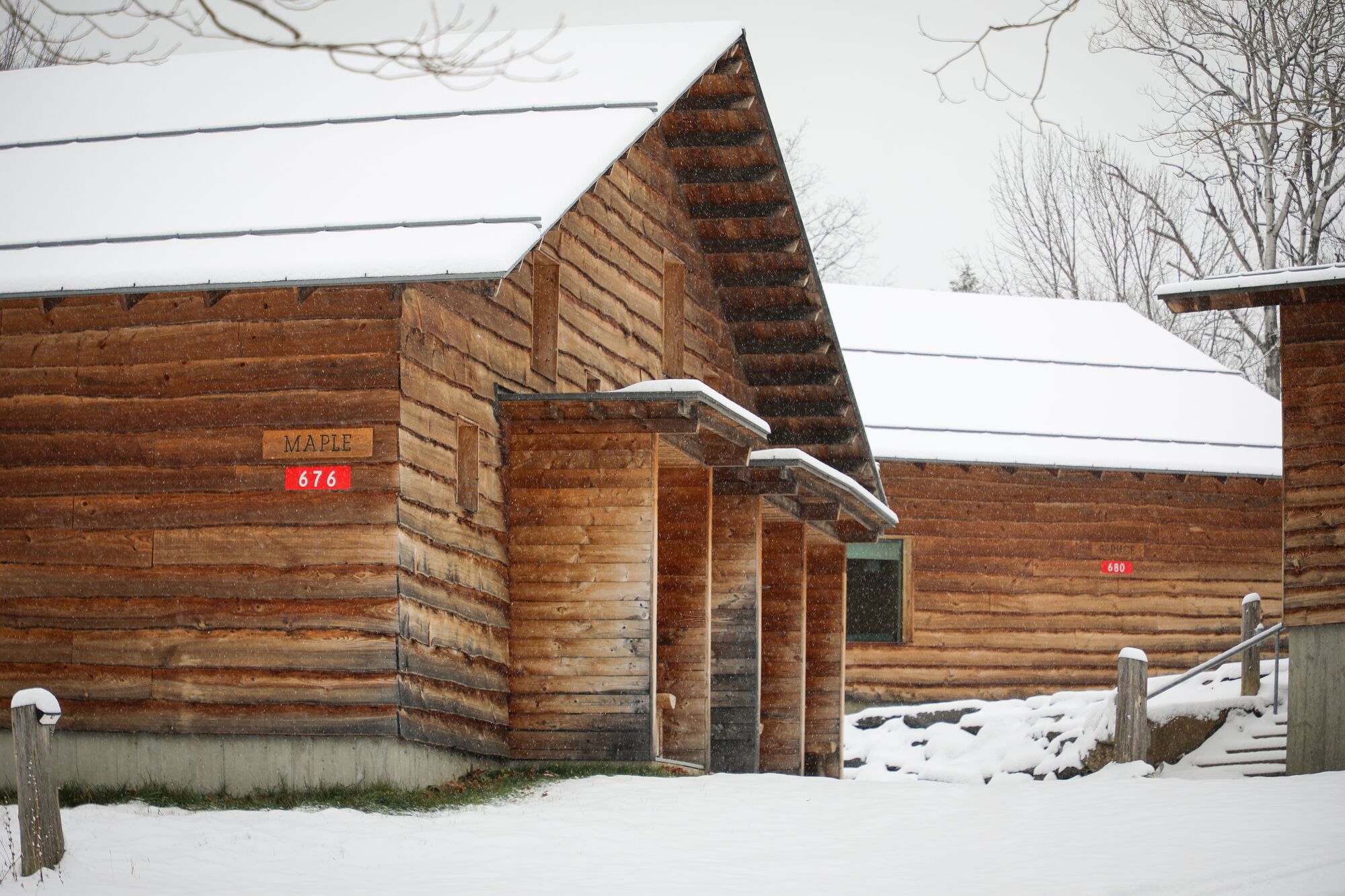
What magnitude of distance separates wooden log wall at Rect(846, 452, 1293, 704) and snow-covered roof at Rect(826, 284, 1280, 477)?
44 centimetres

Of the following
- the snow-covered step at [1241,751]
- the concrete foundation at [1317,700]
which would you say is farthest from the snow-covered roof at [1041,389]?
the concrete foundation at [1317,700]

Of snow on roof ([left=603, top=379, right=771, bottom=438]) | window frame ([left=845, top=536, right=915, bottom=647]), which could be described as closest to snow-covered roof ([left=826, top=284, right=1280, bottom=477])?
window frame ([left=845, top=536, right=915, bottom=647])

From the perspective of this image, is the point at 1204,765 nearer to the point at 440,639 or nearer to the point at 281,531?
the point at 440,639

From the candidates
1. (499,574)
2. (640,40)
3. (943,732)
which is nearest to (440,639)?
(499,574)

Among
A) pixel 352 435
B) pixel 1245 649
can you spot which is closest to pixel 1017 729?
pixel 1245 649

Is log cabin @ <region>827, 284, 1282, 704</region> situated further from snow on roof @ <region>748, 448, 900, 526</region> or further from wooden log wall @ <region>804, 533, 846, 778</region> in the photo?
snow on roof @ <region>748, 448, 900, 526</region>

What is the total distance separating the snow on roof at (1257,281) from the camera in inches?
656

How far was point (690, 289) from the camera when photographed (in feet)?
61.7

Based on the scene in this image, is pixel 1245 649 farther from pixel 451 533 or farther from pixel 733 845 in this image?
pixel 451 533

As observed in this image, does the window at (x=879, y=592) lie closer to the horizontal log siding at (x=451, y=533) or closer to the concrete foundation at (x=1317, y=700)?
the concrete foundation at (x=1317, y=700)

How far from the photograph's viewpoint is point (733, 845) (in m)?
11.6

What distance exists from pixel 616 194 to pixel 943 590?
9.97 metres

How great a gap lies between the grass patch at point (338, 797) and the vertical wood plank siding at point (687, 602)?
8.35 feet

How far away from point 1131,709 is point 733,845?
6804 mm
